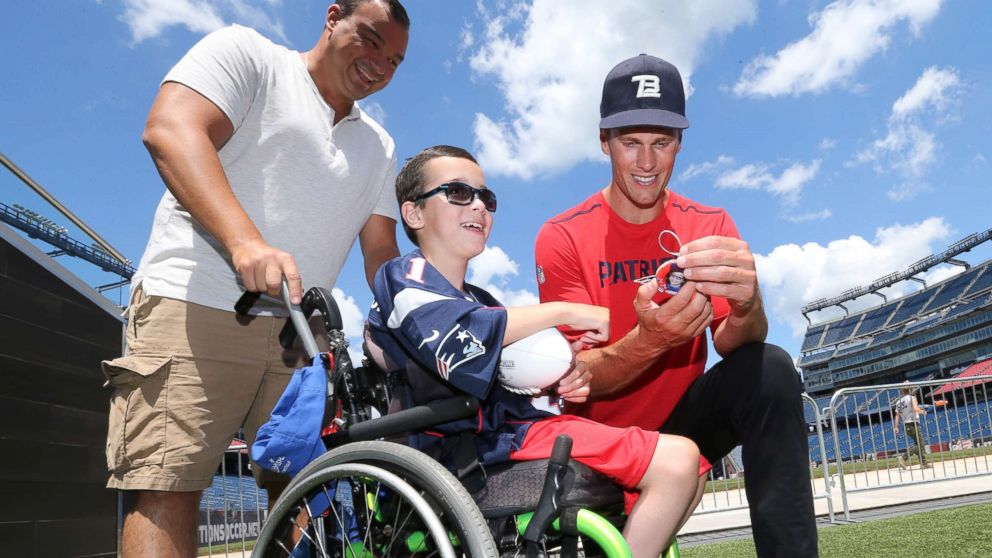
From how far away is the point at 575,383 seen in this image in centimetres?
172

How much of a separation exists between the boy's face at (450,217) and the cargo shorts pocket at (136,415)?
2.77ft

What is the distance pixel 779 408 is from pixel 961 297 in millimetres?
63564

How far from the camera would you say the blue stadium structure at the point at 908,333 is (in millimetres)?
52469

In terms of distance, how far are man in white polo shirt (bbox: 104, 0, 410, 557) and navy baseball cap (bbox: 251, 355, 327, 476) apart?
0.24 m

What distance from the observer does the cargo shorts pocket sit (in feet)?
6.24

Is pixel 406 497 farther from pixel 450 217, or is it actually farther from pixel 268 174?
pixel 268 174

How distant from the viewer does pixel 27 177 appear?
4.86m

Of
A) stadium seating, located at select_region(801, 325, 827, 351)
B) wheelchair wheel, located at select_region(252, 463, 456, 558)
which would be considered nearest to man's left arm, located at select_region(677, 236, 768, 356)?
wheelchair wheel, located at select_region(252, 463, 456, 558)

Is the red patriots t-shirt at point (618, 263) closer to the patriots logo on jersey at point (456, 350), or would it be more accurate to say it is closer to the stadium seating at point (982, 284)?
the patriots logo on jersey at point (456, 350)

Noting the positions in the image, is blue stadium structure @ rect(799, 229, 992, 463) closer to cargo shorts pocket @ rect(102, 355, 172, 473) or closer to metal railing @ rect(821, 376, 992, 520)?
metal railing @ rect(821, 376, 992, 520)

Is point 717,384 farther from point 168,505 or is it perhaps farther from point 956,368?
point 956,368

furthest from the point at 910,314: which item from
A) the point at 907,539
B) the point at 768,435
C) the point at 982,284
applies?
the point at 768,435

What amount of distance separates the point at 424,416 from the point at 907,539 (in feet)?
15.1

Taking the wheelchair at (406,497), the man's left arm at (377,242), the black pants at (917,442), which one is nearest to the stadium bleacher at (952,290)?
the black pants at (917,442)
